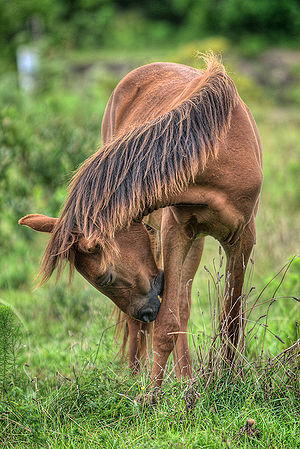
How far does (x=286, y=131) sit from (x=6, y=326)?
11.6 metres

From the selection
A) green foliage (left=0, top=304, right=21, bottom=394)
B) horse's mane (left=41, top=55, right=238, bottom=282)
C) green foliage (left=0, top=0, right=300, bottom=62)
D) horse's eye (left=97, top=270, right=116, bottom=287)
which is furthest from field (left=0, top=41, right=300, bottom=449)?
green foliage (left=0, top=0, right=300, bottom=62)

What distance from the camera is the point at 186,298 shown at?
405cm

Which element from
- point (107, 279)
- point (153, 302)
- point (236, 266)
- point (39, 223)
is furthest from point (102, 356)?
point (39, 223)

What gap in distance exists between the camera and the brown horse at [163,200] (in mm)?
3188

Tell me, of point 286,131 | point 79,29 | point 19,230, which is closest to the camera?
point 19,230

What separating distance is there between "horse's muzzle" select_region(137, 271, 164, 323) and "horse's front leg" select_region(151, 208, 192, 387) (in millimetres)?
28

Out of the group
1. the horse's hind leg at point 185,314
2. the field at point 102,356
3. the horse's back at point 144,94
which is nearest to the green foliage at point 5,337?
the field at point 102,356

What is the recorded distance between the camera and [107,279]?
3.26m

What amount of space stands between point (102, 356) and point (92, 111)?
7609mm

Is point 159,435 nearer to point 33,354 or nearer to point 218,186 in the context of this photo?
point 218,186

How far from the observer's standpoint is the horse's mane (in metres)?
3.16

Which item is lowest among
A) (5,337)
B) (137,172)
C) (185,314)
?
(185,314)

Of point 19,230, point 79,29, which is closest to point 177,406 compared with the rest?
point 19,230

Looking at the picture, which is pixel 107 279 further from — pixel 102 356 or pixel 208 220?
pixel 102 356
